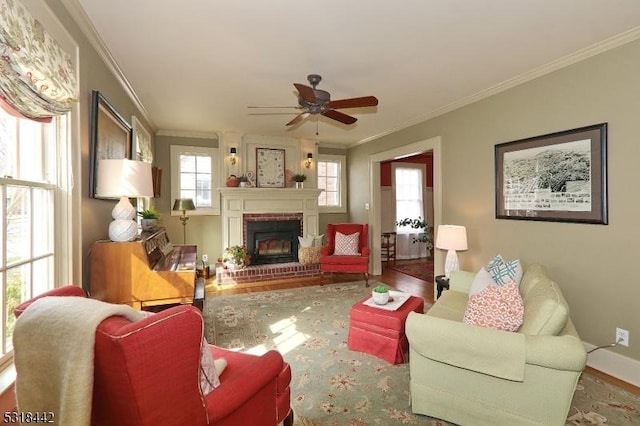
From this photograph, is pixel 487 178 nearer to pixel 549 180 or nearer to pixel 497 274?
pixel 549 180

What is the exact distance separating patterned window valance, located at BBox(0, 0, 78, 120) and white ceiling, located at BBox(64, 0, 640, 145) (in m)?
0.64

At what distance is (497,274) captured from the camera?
2648 mm

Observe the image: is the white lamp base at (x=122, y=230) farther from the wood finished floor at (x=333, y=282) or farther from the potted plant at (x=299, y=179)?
the potted plant at (x=299, y=179)

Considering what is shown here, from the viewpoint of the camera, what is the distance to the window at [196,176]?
5.36 metres

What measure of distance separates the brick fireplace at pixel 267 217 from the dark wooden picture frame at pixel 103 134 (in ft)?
7.82

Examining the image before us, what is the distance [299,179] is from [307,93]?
11.1 feet

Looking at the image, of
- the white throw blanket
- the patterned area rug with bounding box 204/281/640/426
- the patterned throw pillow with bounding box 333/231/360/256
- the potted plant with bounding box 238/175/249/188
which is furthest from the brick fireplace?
the white throw blanket

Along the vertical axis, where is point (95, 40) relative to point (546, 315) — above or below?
above

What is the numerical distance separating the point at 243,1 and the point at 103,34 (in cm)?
121

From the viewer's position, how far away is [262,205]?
18.8 feet

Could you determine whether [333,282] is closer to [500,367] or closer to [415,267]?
[415,267]

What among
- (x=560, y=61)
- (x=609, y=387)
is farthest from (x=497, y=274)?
(x=560, y=61)

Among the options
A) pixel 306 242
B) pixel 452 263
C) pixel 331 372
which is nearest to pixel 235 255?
pixel 306 242

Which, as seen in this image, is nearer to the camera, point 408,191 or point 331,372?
point 331,372
